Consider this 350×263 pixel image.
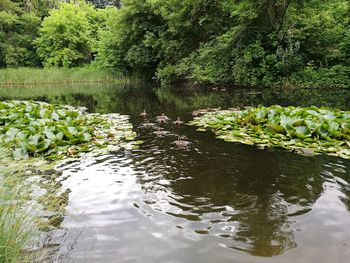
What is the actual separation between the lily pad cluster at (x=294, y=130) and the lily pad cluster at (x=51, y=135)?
2282 mm

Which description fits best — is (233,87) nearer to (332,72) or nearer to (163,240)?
(332,72)

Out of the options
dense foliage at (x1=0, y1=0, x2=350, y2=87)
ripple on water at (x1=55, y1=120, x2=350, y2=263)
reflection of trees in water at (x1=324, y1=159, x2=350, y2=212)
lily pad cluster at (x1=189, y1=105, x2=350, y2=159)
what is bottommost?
ripple on water at (x1=55, y1=120, x2=350, y2=263)

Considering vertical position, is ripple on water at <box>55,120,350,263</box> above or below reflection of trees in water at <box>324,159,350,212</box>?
below

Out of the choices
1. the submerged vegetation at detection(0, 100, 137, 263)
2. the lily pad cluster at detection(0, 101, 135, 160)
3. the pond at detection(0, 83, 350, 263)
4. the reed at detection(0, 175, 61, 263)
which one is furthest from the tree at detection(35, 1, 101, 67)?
the reed at detection(0, 175, 61, 263)

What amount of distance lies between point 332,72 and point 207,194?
46.6 feet

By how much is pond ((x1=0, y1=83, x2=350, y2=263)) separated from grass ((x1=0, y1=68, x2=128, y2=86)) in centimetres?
2376

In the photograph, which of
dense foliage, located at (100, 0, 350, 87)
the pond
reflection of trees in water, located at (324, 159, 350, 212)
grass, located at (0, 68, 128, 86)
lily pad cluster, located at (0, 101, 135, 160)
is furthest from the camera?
grass, located at (0, 68, 128, 86)

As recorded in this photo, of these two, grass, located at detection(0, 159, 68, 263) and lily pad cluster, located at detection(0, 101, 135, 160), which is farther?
lily pad cluster, located at detection(0, 101, 135, 160)

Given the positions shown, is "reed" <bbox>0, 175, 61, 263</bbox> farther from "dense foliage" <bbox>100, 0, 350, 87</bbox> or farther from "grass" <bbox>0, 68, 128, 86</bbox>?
"grass" <bbox>0, 68, 128, 86</bbox>

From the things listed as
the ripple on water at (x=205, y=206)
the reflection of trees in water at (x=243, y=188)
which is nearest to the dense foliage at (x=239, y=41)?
the reflection of trees in water at (x=243, y=188)

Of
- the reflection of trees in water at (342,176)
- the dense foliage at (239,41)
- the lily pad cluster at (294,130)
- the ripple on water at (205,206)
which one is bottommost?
the ripple on water at (205,206)

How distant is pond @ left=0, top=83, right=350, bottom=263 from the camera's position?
2787mm

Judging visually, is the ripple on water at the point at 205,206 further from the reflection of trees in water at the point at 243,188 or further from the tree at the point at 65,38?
the tree at the point at 65,38

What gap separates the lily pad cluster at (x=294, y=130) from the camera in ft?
18.3
